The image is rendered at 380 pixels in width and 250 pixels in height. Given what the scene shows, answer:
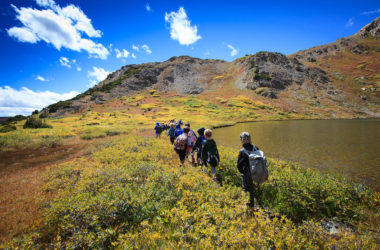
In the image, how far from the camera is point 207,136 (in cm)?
727

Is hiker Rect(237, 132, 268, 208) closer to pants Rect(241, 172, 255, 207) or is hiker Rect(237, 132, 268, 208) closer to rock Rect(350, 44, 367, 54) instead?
pants Rect(241, 172, 255, 207)

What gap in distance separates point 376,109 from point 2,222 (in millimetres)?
110822

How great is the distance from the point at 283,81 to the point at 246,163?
11090 centimetres

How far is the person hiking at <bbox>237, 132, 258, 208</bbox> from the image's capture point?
555 cm

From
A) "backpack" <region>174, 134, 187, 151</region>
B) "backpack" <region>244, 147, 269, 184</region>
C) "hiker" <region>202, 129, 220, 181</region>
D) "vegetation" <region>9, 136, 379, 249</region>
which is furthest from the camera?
"backpack" <region>174, 134, 187, 151</region>

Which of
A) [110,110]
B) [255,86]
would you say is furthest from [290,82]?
[110,110]

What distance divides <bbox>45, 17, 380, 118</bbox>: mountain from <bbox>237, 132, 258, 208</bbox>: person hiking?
3208 inches

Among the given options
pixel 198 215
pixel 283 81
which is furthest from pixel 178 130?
pixel 283 81

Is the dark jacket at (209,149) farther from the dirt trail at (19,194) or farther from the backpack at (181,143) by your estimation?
the dirt trail at (19,194)

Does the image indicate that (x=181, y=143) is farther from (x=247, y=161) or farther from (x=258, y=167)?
(x=258, y=167)

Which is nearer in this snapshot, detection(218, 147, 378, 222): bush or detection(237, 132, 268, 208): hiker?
detection(218, 147, 378, 222): bush

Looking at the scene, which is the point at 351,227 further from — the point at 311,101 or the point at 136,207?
the point at 311,101

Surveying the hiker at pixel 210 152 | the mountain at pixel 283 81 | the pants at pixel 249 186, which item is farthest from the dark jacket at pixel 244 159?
the mountain at pixel 283 81

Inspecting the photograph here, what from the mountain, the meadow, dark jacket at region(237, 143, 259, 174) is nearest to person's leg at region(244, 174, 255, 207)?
dark jacket at region(237, 143, 259, 174)
